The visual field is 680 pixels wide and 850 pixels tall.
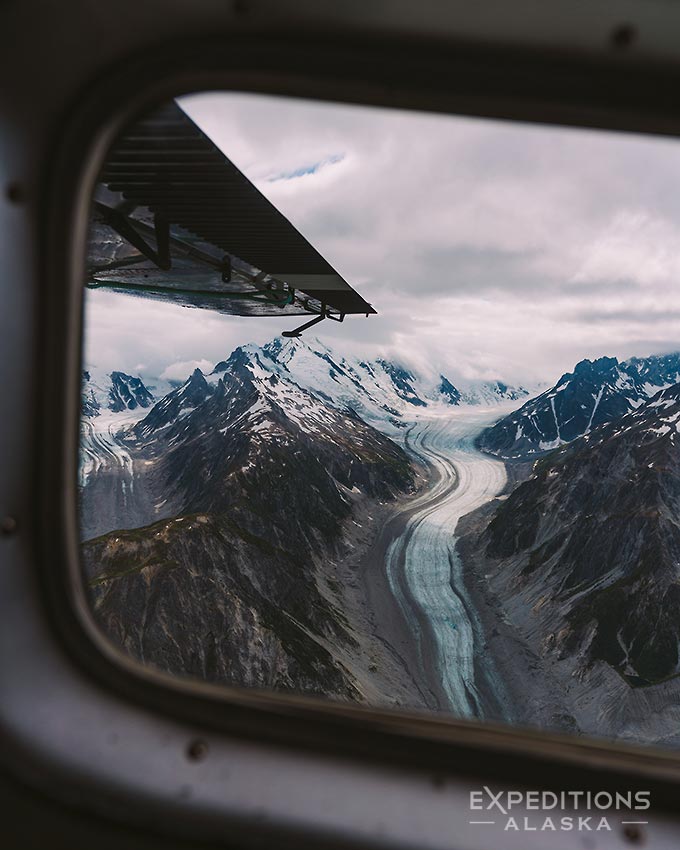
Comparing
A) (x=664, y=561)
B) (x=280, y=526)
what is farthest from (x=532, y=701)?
(x=280, y=526)

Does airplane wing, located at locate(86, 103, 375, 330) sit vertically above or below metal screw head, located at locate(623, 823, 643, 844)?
above

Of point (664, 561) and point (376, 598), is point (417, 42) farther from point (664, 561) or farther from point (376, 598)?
point (376, 598)

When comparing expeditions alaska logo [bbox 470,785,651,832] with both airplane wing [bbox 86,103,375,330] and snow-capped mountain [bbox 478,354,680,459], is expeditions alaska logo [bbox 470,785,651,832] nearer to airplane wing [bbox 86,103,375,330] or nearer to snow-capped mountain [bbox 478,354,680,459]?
airplane wing [bbox 86,103,375,330]

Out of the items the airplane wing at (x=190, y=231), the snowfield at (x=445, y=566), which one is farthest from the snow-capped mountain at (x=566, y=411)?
the airplane wing at (x=190, y=231)

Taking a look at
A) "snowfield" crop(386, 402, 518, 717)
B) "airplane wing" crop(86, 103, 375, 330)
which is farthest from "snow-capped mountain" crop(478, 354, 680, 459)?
"airplane wing" crop(86, 103, 375, 330)

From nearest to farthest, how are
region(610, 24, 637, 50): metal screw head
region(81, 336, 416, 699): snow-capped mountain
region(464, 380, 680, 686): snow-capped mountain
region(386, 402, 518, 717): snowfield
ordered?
1. region(610, 24, 637, 50): metal screw head
2. region(81, 336, 416, 699): snow-capped mountain
3. region(464, 380, 680, 686): snow-capped mountain
4. region(386, 402, 518, 717): snowfield

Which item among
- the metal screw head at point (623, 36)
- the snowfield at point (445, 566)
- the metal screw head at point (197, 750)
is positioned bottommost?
the snowfield at point (445, 566)

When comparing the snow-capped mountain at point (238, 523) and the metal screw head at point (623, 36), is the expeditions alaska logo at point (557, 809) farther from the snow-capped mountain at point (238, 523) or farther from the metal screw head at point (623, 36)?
the snow-capped mountain at point (238, 523)
